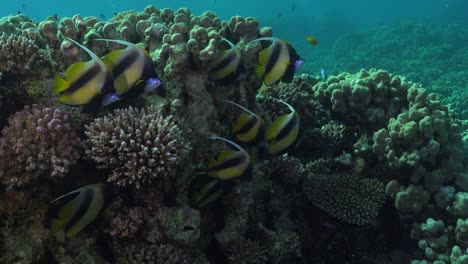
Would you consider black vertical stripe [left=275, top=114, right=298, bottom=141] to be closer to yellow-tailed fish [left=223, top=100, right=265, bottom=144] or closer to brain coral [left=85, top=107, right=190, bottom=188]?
yellow-tailed fish [left=223, top=100, right=265, bottom=144]

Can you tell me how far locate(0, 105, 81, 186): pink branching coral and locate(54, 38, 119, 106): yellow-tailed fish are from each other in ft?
1.62

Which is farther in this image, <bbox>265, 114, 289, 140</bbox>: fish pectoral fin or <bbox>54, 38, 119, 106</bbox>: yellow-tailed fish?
<bbox>265, 114, 289, 140</bbox>: fish pectoral fin

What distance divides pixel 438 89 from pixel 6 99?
15.0 meters

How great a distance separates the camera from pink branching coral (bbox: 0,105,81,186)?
314 centimetres

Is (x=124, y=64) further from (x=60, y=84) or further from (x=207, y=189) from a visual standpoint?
(x=207, y=189)

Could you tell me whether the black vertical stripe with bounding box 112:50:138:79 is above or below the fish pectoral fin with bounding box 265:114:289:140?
above

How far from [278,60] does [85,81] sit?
1.89 metres

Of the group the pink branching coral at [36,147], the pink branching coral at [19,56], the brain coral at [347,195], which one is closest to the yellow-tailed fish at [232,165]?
the pink branching coral at [36,147]

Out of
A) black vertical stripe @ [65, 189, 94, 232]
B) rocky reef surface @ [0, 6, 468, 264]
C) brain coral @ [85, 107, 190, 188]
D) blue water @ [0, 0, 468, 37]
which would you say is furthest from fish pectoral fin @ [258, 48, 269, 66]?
blue water @ [0, 0, 468, 37]

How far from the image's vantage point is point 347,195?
4.91m

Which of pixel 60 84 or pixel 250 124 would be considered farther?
pixel 250 124

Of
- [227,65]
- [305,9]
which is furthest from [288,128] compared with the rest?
[305,9]

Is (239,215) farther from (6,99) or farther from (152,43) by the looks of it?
(6,99)

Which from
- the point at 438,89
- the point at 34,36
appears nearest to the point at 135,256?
the point at 34,36
